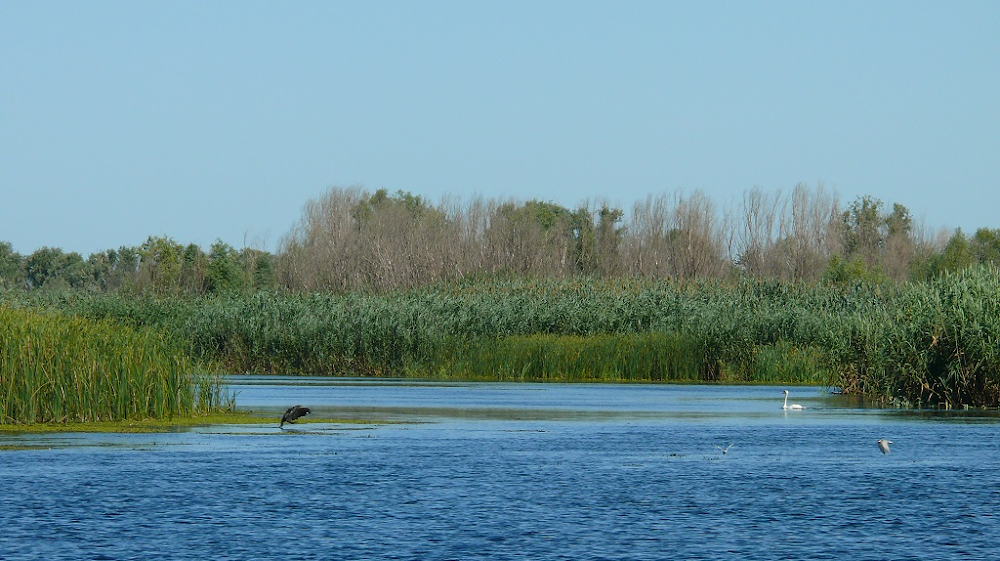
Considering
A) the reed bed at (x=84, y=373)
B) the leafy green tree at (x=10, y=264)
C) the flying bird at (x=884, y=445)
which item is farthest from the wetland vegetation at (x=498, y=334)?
the leafy green tree at (x=10, y=264)

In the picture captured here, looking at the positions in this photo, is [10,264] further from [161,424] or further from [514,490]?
[514,490]

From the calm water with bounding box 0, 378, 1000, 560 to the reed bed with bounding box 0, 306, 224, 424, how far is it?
1.35 metres

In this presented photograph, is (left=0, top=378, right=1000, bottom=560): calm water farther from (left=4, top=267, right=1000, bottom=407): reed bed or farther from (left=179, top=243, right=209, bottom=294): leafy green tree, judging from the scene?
(left=179, top=243, right=209, bottom=294): leafy green tree

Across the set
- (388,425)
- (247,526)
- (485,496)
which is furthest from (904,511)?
(388,425)

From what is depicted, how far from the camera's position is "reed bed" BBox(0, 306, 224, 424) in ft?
73.8

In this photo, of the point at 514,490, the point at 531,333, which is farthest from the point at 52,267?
the point at 514,490

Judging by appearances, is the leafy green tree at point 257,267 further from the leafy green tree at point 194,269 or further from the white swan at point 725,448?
the white swan at point 725,448

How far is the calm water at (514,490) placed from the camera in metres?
13.4

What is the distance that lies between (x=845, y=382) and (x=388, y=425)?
15.2 m

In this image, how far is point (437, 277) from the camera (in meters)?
90.4

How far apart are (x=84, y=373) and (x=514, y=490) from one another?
9.22 meters

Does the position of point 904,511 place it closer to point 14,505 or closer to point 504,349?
point 14,505

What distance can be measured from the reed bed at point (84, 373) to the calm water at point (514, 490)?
4.42 feet

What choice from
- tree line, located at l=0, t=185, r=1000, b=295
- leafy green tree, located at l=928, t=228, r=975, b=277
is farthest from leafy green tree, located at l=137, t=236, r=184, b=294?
leafy green tree, located at l=928, t=228, r=975, b=277
